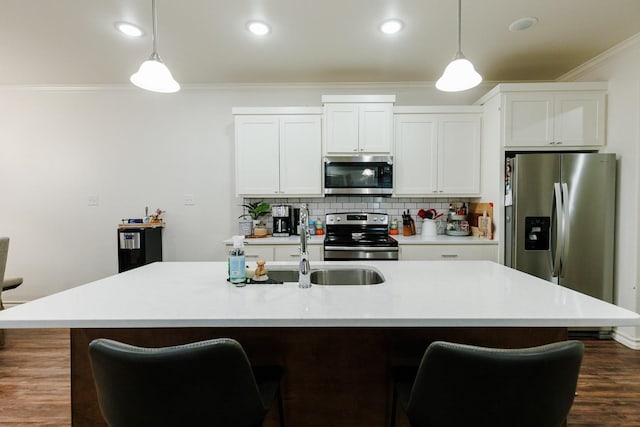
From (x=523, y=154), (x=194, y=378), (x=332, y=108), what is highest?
(x=332, y=108)

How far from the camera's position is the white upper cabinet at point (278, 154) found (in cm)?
335

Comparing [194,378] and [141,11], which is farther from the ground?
[141,11]

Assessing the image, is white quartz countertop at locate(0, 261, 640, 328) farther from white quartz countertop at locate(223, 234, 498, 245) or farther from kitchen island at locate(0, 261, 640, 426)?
white quartz countertop at locate(223, 234, 498, 245)

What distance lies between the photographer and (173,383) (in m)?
0.81

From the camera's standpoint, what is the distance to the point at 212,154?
12.3 ft

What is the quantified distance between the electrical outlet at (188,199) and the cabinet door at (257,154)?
2.43 ft

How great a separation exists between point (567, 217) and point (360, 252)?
71.3 inches

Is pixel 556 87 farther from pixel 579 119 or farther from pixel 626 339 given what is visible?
pixel 626 339

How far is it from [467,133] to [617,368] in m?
2.32

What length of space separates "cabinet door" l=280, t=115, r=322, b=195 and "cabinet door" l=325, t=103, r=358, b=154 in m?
0.14

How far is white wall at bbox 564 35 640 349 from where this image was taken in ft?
8.66

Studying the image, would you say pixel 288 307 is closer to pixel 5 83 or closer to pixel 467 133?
pixel 467 133

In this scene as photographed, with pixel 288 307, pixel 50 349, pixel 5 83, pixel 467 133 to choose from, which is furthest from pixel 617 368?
pixel 5 83

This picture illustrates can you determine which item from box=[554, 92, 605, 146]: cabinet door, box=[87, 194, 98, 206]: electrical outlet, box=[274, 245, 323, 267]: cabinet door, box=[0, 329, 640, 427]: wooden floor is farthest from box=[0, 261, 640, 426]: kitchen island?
box=[87, 194, 98, 206]: electrical outlet
